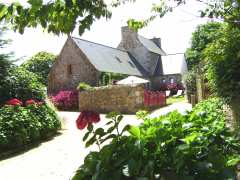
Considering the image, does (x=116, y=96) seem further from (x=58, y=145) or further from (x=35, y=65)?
(x=35, y=65)

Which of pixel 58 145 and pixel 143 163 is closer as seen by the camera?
pixel 143 163

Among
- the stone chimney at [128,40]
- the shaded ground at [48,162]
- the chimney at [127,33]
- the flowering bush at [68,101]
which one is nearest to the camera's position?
the shaded ground at [48,162]

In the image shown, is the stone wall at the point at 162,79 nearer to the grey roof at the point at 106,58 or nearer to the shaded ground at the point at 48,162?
the grey roof at the point at 106,58

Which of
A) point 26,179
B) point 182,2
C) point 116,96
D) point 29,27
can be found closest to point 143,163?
point 29,27

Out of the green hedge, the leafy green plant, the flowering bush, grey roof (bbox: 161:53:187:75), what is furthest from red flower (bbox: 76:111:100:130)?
grey roof (bbox: 161:53:187:75)

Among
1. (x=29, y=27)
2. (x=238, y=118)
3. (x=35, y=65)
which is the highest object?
(x=35, y=65)

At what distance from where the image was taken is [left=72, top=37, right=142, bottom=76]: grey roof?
33.9m

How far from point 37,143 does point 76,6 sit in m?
10.2

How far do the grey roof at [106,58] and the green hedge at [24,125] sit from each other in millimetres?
19388

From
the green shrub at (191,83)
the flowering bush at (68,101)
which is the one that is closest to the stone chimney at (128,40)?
the flowering bush at (68,101)

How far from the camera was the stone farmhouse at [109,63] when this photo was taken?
3384cm

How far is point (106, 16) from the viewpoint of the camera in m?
2.93

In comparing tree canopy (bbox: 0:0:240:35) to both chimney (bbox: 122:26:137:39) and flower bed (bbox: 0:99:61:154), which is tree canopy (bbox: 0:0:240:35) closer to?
flower bed (bbox: 0:99:61:154)

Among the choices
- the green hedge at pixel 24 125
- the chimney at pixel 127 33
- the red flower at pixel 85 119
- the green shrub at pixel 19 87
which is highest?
the chimney at pixel 127 33
